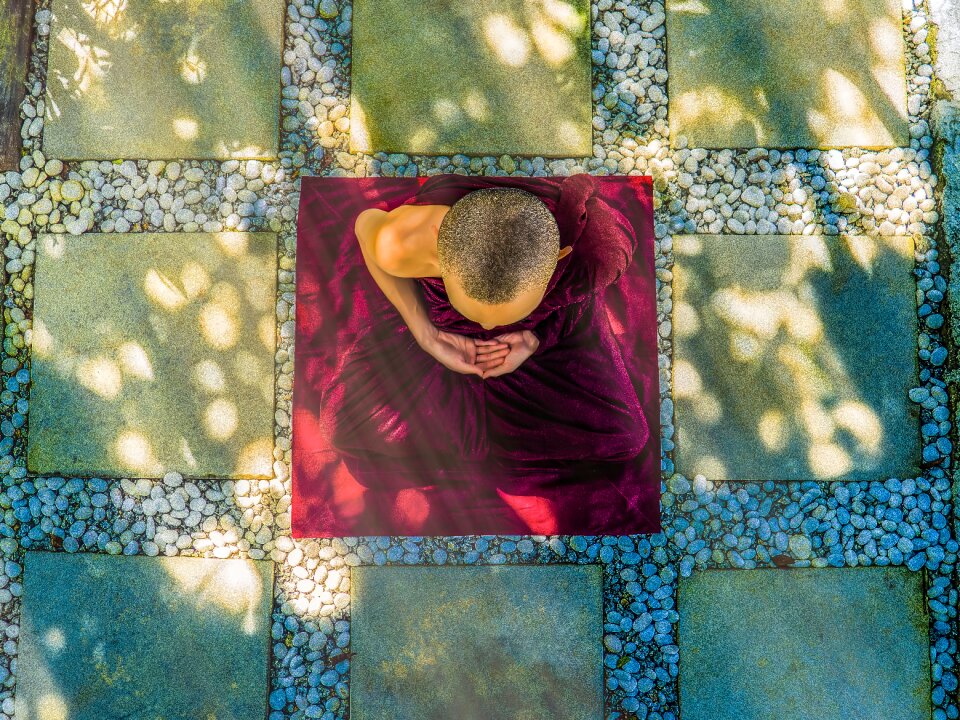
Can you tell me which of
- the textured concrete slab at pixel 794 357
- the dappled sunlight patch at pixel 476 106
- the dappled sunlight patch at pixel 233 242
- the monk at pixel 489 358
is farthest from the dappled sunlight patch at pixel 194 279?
the textured concrete slab at pixel 794 357

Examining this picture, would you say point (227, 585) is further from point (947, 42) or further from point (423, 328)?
point (947, 42)

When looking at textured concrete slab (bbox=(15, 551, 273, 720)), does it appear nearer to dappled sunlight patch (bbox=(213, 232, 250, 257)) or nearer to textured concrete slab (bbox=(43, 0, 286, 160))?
dappled sunlight patch (bbox=(213, 232, 250, 257))

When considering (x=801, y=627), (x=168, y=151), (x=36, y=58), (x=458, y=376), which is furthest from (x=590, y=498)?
(x=36, y=58)

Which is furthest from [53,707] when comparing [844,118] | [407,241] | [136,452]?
[844,118]

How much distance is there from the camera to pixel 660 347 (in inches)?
91.3

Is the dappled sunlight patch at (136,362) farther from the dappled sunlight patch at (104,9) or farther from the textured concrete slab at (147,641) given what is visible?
the dappled sunlight patch at (104,9)

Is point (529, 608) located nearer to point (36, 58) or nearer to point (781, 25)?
point (781, 25)

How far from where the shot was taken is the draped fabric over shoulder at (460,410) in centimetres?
213

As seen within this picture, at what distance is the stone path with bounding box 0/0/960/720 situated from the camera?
2.28m

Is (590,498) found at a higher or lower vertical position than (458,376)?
lower

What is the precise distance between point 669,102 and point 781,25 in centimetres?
53

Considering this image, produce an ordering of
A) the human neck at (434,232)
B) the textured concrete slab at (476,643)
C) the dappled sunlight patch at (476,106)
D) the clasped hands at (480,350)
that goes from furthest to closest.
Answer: the dappled sunlight patch at (476,106)
the textured concrete slab at (476,643)
the clasped hands at (480,350)
the human neck at (434,232)

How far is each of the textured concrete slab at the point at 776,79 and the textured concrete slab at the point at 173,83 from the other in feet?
5.18

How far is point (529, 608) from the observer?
2.28 meters
